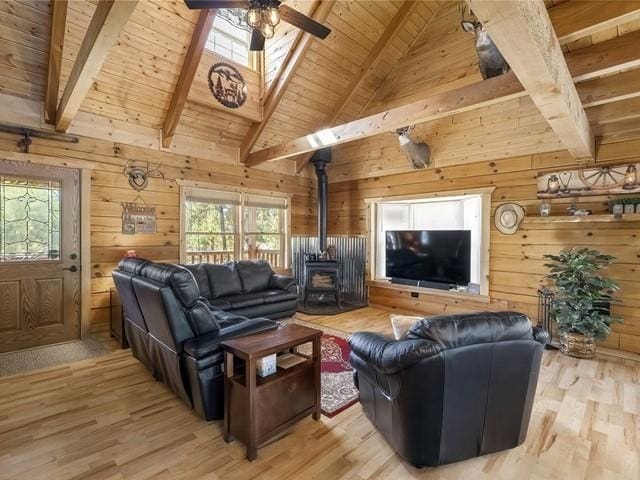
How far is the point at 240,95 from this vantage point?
16.4 feet

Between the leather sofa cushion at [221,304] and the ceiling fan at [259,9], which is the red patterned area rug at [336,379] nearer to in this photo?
the leather sofa cushion at [221,304]

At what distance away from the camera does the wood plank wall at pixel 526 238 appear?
3.77 m

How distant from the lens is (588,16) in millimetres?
2295

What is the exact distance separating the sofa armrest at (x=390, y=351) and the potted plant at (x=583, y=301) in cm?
284

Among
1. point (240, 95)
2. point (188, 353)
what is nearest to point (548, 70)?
point (188, 353)

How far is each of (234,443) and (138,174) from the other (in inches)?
155

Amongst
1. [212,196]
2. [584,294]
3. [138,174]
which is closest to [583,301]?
[584,294]

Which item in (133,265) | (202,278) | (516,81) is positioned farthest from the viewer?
(202,278)

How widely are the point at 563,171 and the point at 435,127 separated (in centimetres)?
191

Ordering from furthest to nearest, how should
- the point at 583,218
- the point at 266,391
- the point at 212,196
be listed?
the point at 212,196 < the point at 583,218 < the point at 266,391

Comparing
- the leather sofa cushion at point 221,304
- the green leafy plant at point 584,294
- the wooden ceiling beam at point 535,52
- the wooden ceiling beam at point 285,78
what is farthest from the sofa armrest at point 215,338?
the wooden ceiling beam at point 285,78

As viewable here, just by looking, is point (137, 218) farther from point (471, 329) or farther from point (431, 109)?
point (471, 329)

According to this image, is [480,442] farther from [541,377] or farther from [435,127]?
[435,127]

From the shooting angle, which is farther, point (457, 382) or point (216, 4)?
point (216, 4)
